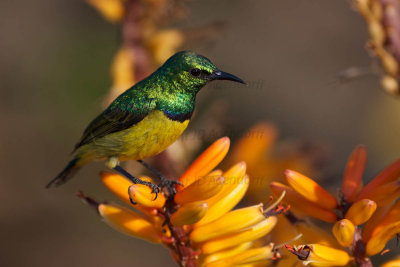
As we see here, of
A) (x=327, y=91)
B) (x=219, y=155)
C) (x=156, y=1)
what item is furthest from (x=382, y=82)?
(x=327, y=91)

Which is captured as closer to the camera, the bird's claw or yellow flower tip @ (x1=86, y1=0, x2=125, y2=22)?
the bird's claw

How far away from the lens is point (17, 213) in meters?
4.64

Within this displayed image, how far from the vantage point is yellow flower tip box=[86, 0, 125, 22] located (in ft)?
7.11

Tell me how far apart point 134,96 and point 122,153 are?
0.18 metres

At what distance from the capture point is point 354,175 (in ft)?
4.47

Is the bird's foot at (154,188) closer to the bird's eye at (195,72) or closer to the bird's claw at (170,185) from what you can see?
the bird's claw at (170,185)

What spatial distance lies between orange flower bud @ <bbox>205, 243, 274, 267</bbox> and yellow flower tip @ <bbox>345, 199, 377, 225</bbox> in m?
0.23

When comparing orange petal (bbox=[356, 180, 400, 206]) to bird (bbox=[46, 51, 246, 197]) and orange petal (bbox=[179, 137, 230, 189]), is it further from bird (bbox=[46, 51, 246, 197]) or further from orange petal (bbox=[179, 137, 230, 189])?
bird (bbox=[46, 51, 246, 197])

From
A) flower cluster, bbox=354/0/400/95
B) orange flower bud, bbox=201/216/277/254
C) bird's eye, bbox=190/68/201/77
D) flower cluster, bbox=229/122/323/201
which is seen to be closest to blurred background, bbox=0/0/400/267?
flower cluster, bbox=229/122/323/201

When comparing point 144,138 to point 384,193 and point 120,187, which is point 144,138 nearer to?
point 120,187

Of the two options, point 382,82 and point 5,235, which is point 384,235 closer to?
point 382,82

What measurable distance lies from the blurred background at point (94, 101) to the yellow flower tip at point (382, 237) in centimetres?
168

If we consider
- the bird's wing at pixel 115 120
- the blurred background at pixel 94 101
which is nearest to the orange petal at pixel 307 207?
the bird's wing at pixel 115 120

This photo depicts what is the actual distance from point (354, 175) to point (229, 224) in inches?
13.9
